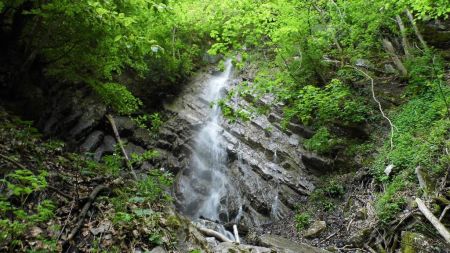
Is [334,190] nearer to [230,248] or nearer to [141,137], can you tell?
[230,248]

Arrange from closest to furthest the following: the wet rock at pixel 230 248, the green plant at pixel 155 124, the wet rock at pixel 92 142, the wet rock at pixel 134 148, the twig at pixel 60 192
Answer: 1. the twig at pixel 60 192
2. the wet rock at pixel 230 248
3. the wet rock at pixel 92 142
4. the wet rock at pixel 134 148
5. the green plant at pixel 155 124

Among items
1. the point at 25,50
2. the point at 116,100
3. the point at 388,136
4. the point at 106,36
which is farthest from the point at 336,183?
the point at 25,50

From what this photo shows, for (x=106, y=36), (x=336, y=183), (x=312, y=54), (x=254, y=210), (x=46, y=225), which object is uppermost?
(x=312, y=54)

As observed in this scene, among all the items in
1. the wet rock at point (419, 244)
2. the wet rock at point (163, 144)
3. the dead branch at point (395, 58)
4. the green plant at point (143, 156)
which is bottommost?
the wet rock at point (163, 144)

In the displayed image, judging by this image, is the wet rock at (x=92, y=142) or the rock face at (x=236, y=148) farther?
the wet rock at (x=92, y=142)

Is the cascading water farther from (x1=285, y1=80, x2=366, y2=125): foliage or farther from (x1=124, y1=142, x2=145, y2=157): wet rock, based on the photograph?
(x1=285, y1=80, x2=366, y2=125): foliage

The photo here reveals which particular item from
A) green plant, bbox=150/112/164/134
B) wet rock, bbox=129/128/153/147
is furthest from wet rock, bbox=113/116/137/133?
green plant, bbox=150/112/164/134

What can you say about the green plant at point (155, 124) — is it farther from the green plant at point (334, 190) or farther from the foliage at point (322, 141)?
the green plant at point (334, 190)

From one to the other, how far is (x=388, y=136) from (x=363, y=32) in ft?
11.4

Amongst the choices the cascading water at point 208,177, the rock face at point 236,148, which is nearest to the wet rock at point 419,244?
the rock face at point 236,148

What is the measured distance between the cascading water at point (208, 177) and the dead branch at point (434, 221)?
574 centimetres

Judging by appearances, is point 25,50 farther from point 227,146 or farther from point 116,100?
point 227,146

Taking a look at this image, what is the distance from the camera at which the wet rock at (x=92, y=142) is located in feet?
35.0

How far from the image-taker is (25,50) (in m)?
6.67
